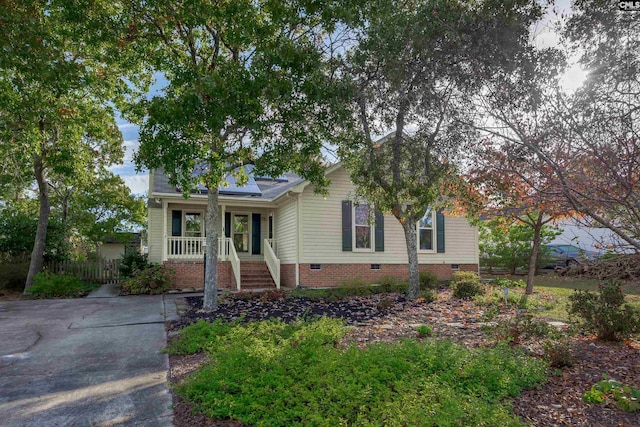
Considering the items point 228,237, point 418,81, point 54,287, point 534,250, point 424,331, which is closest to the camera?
point 424,331

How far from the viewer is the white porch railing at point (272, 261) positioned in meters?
14.1

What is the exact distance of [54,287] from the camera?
1277cm

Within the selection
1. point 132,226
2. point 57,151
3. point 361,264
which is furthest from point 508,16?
point 132,226

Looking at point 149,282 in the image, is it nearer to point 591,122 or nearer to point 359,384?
point 359,384

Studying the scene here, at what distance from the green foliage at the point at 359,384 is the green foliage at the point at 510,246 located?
14.6 meters

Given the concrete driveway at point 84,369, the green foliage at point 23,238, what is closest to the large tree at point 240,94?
the concrete driveway at point 84,369

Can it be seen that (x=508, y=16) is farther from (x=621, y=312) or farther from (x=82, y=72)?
(x=82, y=72)

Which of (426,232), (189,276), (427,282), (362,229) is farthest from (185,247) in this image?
(426,232)

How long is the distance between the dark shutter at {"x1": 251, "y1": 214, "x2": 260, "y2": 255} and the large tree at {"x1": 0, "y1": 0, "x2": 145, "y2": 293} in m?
6.44

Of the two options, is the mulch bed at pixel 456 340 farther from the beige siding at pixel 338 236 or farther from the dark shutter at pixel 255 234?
the dark shutter at pixel 255 234

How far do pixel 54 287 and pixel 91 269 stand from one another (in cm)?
300

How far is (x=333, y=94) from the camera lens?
8711 millimetres

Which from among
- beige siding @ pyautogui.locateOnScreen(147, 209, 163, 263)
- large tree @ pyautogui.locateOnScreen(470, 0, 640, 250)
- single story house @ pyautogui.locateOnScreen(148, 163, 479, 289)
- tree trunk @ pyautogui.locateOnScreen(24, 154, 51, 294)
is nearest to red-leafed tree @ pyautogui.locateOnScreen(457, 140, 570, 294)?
large tree @ pyautogui.locateOnScreen(470, 0, 640, 250)

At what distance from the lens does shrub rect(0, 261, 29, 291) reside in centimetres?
1417
